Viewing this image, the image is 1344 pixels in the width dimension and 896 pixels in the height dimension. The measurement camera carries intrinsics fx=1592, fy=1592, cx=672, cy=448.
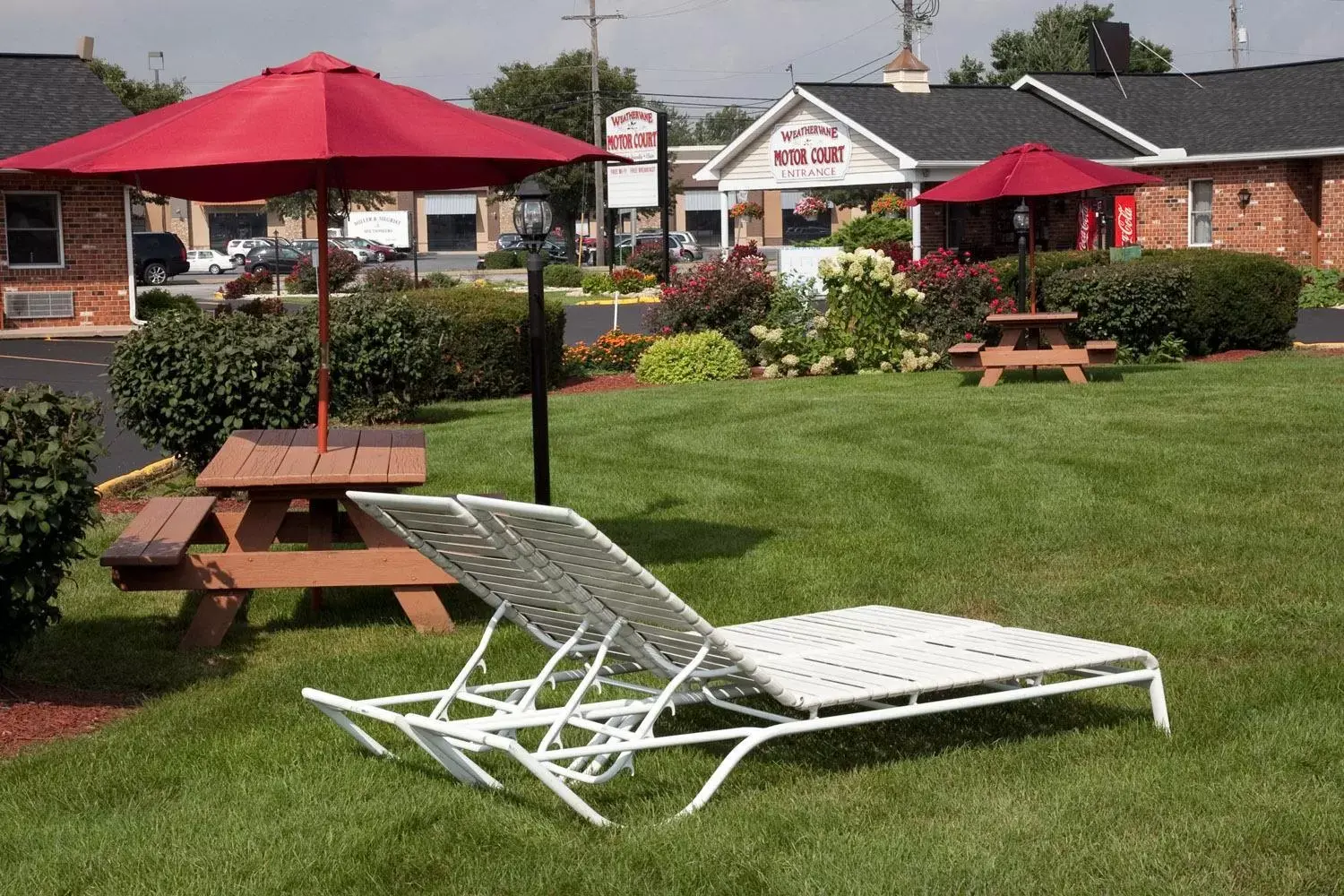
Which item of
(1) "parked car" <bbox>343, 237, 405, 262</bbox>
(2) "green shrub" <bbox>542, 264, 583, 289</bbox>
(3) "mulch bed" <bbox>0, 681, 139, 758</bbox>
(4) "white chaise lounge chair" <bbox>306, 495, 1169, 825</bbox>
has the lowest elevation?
(3) "mulch bed" <bbox>0, 681, 139, 758</bbox>

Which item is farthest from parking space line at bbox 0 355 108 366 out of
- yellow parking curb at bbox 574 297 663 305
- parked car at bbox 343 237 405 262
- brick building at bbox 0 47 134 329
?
parked car at bbox 343 237 405 262

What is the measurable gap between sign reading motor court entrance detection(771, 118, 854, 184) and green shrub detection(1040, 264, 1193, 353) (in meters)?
15.0

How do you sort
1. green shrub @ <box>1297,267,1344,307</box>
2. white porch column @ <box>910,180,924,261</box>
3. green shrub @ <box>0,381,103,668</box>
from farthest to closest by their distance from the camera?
white porch column @ <box>910,180,924,261</box> → green shrub @ <box>1297,267,1344,307</box> → green shrub @ <box>0,381,103,668</box>

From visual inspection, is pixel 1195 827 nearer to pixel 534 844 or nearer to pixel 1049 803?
pixel 1049 803

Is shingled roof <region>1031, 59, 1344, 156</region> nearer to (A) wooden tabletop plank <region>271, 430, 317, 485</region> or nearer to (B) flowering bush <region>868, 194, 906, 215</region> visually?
(B) flowering bush <region>868, 194, 906, 215</region>

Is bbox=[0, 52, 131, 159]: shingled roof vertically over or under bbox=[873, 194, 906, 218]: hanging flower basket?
over

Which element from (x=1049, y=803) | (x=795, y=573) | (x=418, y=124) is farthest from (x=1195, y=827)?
(x=418, y=124)

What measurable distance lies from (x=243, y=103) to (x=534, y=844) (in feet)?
12.1

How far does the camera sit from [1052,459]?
1059 cm

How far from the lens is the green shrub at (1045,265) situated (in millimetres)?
19125

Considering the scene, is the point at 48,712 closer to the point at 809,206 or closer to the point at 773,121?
the point at 773,121

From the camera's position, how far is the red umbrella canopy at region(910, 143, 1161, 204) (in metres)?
15.7

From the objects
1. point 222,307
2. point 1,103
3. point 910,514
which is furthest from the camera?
point 1,103

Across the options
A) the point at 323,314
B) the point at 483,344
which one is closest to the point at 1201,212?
the point at 483,344
